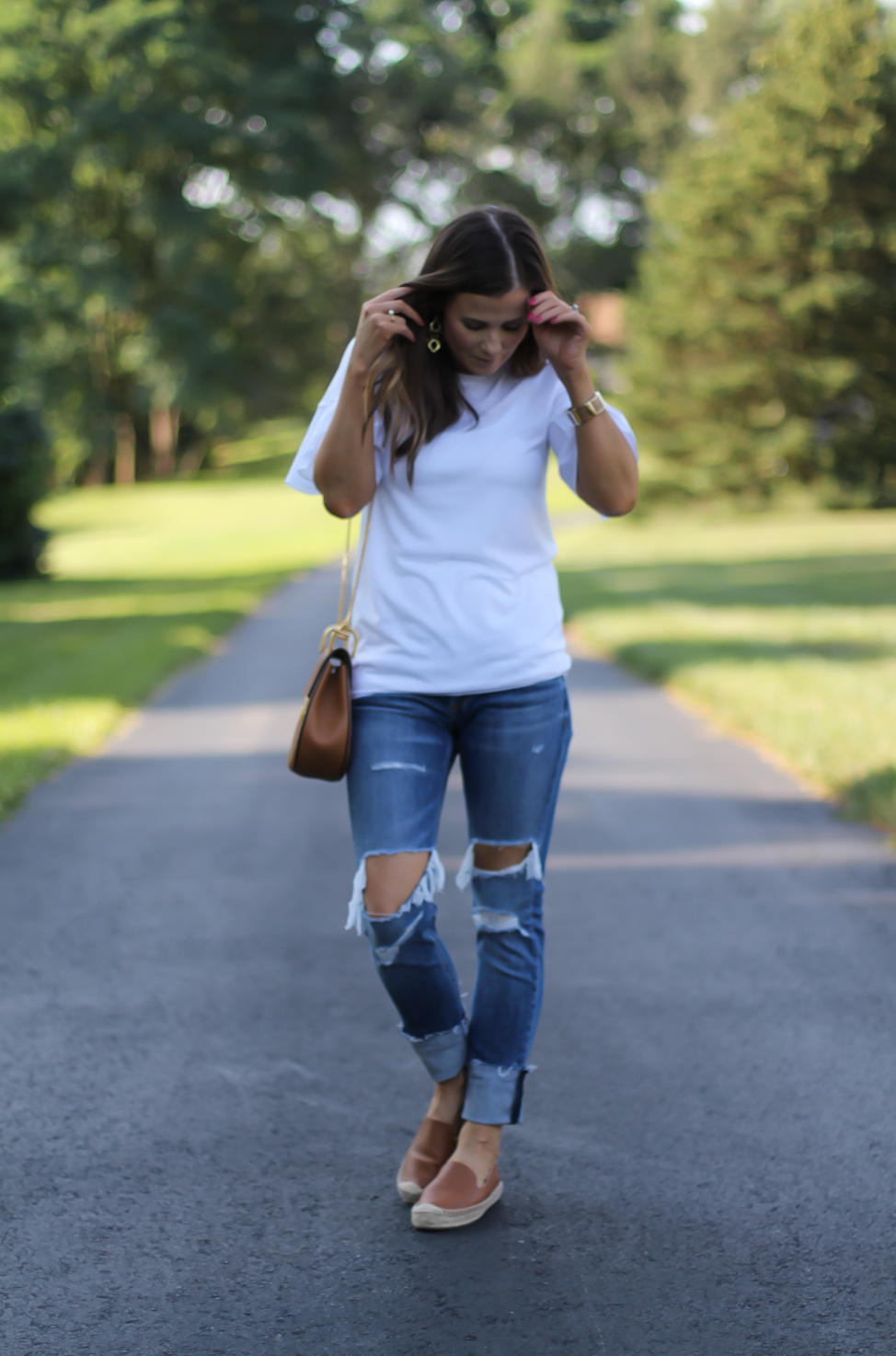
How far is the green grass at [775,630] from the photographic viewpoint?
25.7 ft

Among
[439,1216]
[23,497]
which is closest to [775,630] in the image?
[439,1216]

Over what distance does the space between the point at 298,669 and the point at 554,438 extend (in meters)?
8.96

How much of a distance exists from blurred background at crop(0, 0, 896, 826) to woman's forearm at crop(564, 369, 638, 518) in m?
3.76

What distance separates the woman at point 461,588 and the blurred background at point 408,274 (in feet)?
12.3

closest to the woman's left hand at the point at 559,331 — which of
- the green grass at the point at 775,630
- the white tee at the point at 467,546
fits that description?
the white tee at the point at 467,546

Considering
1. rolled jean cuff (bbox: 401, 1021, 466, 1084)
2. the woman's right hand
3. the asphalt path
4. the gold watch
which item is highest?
the woman's right hand

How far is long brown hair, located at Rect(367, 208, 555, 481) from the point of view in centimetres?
277

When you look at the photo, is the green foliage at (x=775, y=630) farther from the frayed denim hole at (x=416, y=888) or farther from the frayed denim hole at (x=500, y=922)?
the frayed denim hole at (x=416, y=888)

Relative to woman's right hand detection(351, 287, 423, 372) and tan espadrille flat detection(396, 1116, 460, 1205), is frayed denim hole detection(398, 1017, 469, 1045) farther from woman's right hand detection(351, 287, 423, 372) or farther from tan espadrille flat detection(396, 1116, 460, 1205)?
woman's right hand detection(351, 287, 423, 372)

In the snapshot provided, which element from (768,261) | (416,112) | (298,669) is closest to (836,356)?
(768,261)

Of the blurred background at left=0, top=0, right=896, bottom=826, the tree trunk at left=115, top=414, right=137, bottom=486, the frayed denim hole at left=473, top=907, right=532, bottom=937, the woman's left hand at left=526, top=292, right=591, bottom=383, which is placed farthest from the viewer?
the tree trunk at left=115, top=414, right=137, bottom=486

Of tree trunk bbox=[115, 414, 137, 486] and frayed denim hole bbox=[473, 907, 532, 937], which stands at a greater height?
frayed denim hole bbox=[473, 907, 532, 937]

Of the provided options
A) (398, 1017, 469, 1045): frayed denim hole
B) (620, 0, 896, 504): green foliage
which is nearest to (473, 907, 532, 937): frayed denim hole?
(398, 1017, 469, 1045): frayed denim hole

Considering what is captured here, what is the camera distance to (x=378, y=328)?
2717mm
